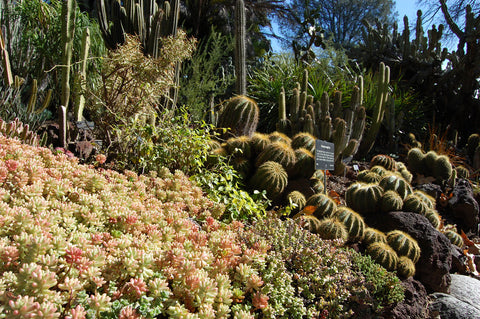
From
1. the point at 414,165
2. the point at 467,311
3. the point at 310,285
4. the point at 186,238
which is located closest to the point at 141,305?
the point at 186,238

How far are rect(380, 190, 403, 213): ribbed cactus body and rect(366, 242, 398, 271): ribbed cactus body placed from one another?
810mm

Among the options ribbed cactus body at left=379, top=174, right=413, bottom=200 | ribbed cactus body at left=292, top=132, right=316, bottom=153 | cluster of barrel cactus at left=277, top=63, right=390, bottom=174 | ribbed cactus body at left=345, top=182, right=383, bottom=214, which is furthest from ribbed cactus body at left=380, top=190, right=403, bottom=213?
cluster of barrel cactus at left=277, top=63, right=390, bottom=174

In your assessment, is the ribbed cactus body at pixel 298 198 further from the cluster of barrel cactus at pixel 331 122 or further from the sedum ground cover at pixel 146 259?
the cluster of barrel cactus at pixel 331 122

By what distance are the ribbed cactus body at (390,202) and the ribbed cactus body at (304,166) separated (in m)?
0.81

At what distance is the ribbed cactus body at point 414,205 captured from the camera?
387cm

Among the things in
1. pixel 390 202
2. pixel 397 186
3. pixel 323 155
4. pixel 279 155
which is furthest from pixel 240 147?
pixel 397 186

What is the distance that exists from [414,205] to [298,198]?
137 centimetres

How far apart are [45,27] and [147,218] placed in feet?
15.7

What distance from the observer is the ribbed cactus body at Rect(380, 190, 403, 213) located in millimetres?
3736

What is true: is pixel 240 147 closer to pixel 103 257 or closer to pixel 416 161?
pixel 103 257

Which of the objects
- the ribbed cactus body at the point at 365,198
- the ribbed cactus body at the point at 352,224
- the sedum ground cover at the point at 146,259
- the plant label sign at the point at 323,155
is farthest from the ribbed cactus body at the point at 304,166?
the sedum ground cover at the point at 146,259

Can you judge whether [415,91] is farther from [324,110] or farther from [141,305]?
[141,305]

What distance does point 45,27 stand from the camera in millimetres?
5391

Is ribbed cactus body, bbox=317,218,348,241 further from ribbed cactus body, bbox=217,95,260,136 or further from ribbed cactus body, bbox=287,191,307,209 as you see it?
ribbed cactus body, bbox=217,95,260,136
